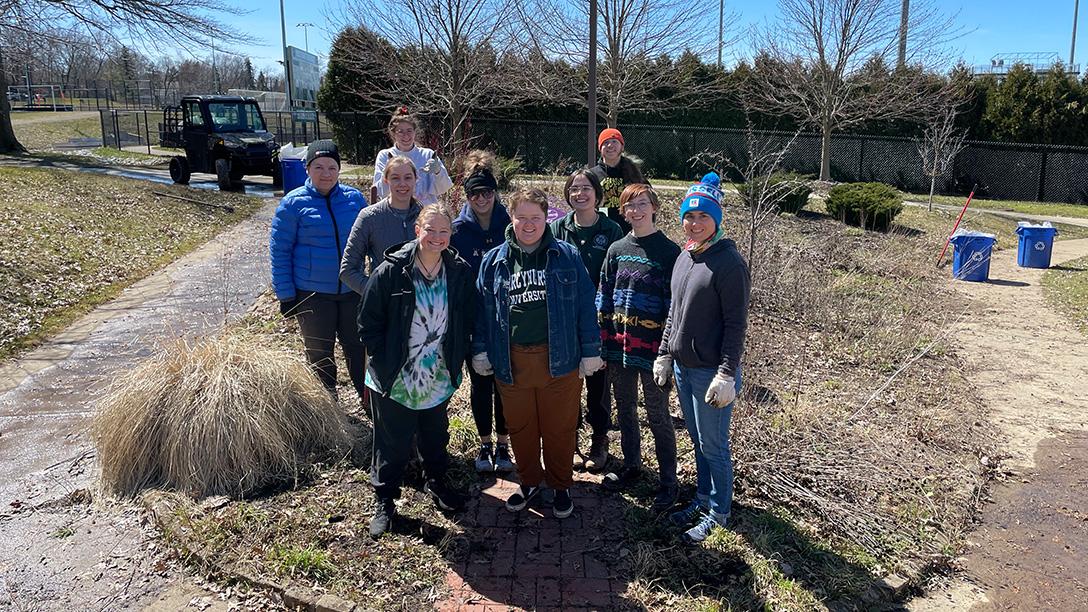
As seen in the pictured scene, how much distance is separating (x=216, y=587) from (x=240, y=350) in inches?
59.7

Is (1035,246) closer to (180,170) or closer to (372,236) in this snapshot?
(372,236)

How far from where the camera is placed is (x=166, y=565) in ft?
11.4

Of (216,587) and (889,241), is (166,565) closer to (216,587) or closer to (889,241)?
(216,587)

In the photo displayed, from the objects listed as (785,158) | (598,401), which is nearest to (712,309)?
(598,401)

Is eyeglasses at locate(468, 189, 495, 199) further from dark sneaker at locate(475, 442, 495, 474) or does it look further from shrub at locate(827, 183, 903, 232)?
shrub at locate(827, 183, 903, 232)

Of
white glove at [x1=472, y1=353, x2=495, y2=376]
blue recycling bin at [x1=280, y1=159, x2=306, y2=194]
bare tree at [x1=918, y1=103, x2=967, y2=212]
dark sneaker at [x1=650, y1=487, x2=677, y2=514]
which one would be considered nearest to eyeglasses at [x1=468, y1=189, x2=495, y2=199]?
white glove at [x1=472, y1=353, x2=495, y2=376]

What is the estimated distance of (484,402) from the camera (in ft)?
13.8

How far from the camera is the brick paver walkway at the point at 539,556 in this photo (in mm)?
3223

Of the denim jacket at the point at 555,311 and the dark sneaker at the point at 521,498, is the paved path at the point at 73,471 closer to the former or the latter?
the dark sneaker at the point at 521,498

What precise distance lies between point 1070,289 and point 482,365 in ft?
32.4

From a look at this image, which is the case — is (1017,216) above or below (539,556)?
above

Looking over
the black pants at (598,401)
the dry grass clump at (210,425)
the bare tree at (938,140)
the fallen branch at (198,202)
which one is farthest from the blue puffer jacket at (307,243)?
the bare tree at (938,140)

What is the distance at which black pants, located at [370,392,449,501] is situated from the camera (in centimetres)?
360

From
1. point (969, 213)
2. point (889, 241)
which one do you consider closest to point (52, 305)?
point (889, 241)
